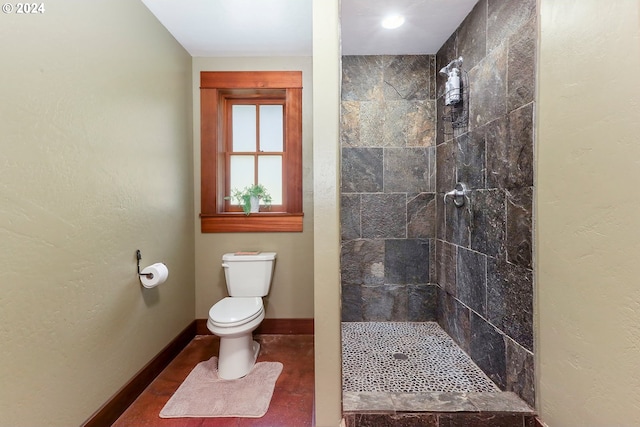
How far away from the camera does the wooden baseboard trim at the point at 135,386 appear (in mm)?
1401

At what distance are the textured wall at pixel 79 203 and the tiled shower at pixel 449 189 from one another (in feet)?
4.79

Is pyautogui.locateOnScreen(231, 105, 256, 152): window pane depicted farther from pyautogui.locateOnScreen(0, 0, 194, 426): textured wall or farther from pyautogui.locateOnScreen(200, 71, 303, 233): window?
pyautogui.locateOnScreen(0, 0, 194, 426): textured wall

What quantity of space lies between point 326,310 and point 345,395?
1.71ft

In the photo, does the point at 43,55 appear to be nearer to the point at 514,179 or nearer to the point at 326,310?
→ the point at 326,310

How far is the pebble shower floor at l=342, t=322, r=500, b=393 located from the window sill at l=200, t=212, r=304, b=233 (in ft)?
3.25

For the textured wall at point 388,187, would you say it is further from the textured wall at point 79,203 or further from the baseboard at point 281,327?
the textured wall at point 79,203

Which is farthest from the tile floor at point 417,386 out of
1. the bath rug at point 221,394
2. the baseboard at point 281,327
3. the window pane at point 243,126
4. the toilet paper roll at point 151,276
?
the window pane at point 243,126

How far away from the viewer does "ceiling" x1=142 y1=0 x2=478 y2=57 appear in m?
1.82

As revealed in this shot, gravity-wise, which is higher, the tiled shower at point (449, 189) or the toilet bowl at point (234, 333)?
the tiled shower at point (449, 189)

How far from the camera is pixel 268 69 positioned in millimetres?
2441

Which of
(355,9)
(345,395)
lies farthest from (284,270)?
(355,9)

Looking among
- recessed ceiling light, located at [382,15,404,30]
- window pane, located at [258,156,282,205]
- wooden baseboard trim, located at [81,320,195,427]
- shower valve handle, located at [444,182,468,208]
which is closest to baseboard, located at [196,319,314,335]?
wooden baseboard trim, located at [81,320,195,427]

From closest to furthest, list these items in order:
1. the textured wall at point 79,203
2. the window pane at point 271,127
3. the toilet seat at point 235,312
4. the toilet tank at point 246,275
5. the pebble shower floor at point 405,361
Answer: the textured wall at point 79,203 → the pebble shower floor at point 405,361 → the toilet seat at point 235,312 → the toilet tank at point 246,275 → the window pane at point 271,127

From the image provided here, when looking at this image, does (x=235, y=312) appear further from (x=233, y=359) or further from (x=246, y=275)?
(x=246, y=275)
